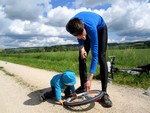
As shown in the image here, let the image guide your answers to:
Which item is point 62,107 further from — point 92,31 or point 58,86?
point 92,31

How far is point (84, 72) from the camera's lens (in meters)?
5.09

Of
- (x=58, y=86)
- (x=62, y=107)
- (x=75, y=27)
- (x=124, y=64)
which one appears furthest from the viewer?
(x=124, y=64)

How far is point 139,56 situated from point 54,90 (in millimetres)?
10328

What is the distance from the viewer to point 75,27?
3820 mm

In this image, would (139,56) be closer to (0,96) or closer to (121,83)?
(121,83)

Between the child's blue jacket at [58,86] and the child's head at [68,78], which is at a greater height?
the child's head at [68,78]

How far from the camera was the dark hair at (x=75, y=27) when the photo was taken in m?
3.83

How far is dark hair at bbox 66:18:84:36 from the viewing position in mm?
3828

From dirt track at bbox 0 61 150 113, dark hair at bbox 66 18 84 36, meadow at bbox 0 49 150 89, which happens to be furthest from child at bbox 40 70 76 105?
meadow at bbox 0 49 150 89

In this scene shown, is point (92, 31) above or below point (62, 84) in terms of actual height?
above

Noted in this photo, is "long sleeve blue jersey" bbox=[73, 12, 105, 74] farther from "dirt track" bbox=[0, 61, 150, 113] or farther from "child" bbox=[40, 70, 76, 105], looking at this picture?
"dirt track" bbox=[0, 61, 150, 113]

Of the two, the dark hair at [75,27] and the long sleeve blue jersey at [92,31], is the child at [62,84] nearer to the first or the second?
the long sleeve blue jersey at [92,31]

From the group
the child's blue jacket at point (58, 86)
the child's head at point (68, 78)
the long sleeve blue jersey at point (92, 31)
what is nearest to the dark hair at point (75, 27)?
the long sleeve blue jersey at point (92, 31)

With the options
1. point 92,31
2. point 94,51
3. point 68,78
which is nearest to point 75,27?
point 92,31
